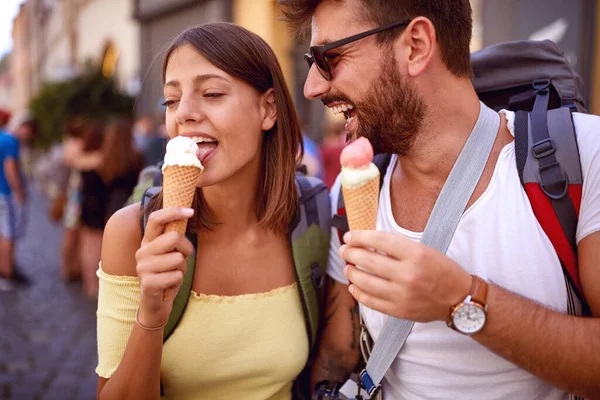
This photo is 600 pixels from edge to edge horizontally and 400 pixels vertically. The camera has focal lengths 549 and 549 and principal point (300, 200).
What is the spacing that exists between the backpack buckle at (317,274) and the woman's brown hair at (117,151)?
510 centimetres

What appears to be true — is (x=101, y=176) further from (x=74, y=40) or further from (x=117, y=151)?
(x=74, y=40)

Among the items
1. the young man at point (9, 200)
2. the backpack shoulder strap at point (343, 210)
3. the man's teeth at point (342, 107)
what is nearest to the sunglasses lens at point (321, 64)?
the man's teeth at point (342, 107)

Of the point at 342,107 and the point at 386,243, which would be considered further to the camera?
the point at 342,107

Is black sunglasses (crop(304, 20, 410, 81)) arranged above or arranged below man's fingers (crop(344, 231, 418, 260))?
above

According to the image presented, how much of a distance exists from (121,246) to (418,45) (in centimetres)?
134

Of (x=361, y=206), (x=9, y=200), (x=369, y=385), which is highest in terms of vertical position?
(x=361, y=206)

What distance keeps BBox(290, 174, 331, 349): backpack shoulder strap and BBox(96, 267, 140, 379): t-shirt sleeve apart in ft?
2.20

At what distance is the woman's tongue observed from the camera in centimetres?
217

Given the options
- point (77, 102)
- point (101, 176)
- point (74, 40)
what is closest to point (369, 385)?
point (101, 176)

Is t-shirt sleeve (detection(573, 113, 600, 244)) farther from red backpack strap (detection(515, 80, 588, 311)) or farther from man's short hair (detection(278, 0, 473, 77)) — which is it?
man's short hair (detection(278, 0, 473, 77))

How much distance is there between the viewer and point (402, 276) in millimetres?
1457

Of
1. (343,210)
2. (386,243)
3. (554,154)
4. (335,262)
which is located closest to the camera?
(386,243)

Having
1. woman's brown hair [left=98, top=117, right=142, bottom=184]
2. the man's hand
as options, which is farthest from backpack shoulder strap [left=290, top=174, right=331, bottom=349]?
woman's brown hair [left=98, top=117, right=142, bottom=184]

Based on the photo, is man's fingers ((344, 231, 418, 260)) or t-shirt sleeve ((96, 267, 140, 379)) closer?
man's fingers ((344, 231, 418, 260))
